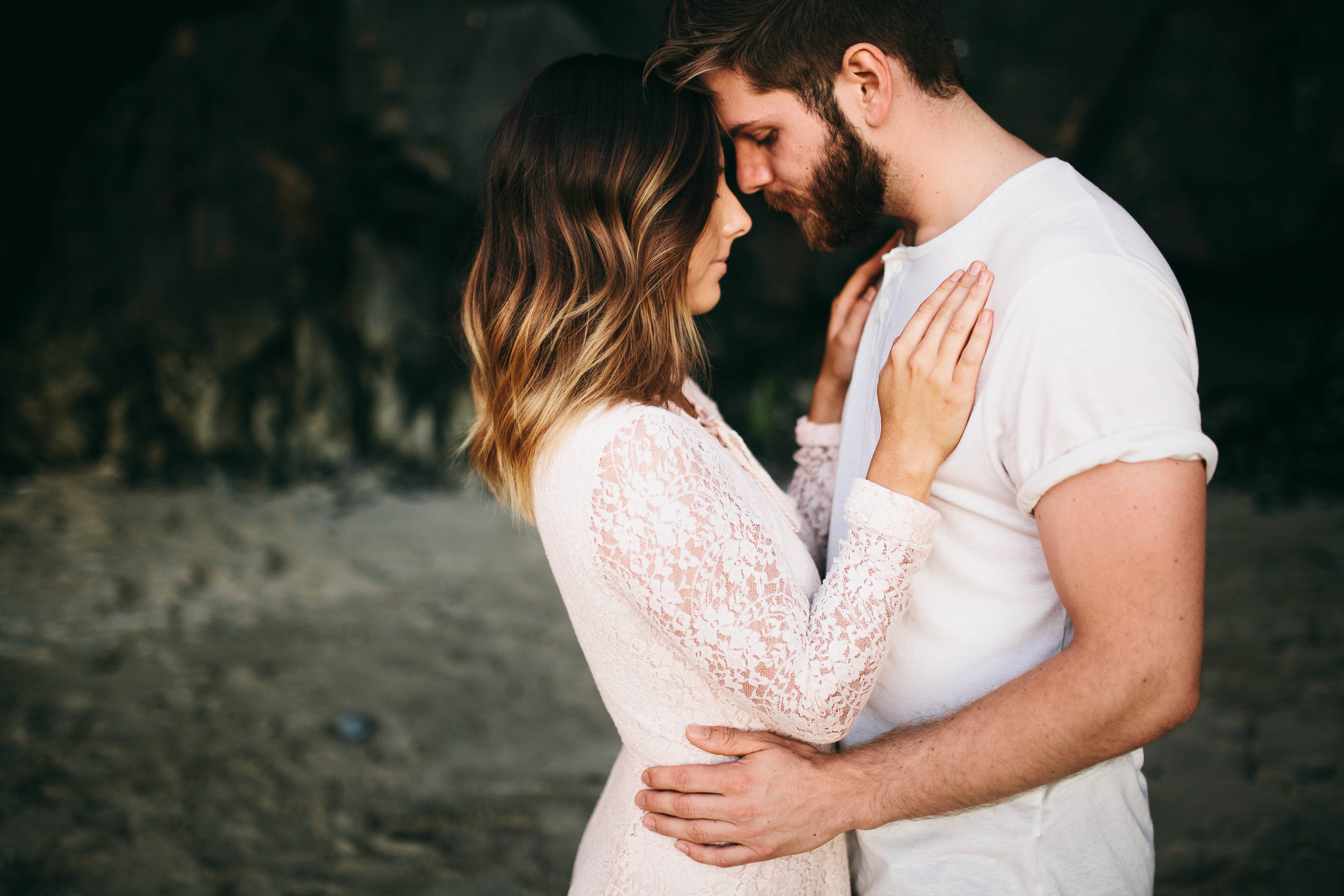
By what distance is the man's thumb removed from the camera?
1350 millimetres

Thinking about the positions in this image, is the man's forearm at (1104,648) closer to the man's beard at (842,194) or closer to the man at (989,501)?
the man at (989,501)

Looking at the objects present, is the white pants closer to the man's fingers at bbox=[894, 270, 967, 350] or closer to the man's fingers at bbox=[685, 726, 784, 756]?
the man's fingers at bbox=[685, 726, 784, 756]

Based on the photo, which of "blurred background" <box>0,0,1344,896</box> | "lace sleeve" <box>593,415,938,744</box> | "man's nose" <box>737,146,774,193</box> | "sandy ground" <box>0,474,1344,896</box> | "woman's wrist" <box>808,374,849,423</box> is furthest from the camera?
"blurred background" <box>0,0,1344,896</box>

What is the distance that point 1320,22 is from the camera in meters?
6.47

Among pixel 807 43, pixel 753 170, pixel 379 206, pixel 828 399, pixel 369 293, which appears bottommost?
pixel 369 293

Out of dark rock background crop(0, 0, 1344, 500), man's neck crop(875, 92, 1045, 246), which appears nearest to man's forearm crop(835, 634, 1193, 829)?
man's neck crop(875, 92, 1045, 246)

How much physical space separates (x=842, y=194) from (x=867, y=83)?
19 centimetres

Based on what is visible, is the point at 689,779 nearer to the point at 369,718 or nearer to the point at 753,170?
the point at 753,170

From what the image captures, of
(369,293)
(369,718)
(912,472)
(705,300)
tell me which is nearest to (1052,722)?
(912,472)

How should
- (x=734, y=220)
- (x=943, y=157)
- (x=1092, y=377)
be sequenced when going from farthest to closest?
(x=734, y=220)
(x=943, y=157)
(x=1092, y=377)

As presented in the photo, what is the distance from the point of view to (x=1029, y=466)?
45.3 inches

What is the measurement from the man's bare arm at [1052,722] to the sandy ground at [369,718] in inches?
73.1

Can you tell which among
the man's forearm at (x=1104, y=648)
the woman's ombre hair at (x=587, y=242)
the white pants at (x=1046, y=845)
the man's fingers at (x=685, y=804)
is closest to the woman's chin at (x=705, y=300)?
the woman's ombre hair at (x=587, y=242)

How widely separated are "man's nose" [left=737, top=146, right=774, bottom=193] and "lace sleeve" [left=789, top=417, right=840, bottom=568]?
1.81 feet
